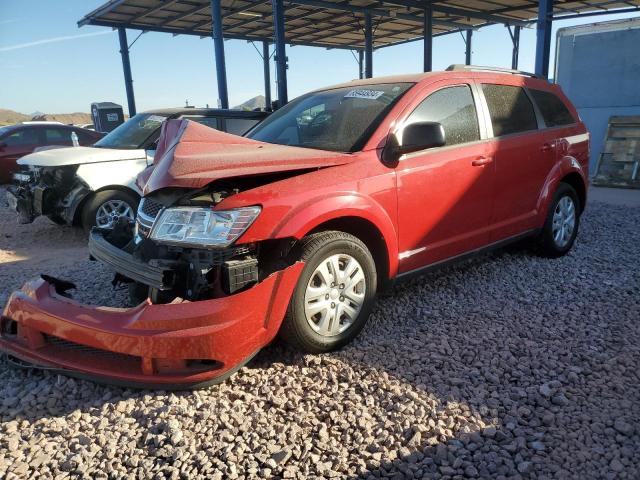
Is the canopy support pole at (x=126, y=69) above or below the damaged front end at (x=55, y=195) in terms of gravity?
Answer: above

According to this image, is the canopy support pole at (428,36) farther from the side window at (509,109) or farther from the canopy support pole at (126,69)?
the side window at (509,109)

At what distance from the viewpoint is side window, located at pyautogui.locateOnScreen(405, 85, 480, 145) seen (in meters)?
3.60

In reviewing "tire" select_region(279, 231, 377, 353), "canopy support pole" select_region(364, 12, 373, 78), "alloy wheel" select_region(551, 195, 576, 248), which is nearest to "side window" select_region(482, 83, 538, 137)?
"alloy wheel" select_region(551, 195, 576, 248)

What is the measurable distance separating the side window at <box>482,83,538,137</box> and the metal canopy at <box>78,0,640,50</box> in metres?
10.2

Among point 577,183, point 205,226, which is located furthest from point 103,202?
point 577,183

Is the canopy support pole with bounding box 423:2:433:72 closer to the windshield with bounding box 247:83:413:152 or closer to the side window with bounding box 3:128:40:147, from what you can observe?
the side window with bounding box 3:128:40:147

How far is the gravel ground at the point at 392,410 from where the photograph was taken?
216 cm

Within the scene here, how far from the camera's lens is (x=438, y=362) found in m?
2.97

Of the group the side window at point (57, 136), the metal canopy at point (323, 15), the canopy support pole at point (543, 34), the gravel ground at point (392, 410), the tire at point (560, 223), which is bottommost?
the gravel ground at point (392, 410)

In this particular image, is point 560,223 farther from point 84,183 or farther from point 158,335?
point 84,183

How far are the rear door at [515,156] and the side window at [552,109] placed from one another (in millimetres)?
141

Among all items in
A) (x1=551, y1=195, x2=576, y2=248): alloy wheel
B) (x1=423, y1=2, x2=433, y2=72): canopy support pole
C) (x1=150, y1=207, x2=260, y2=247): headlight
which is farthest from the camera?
(x1=423, y1=2, x2=433, y2=72): canopy support pole

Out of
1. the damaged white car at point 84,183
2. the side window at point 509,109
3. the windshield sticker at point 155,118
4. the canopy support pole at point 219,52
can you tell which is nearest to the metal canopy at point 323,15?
the canopy support pole at point 219,52

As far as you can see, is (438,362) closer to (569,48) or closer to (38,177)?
(38,177)
